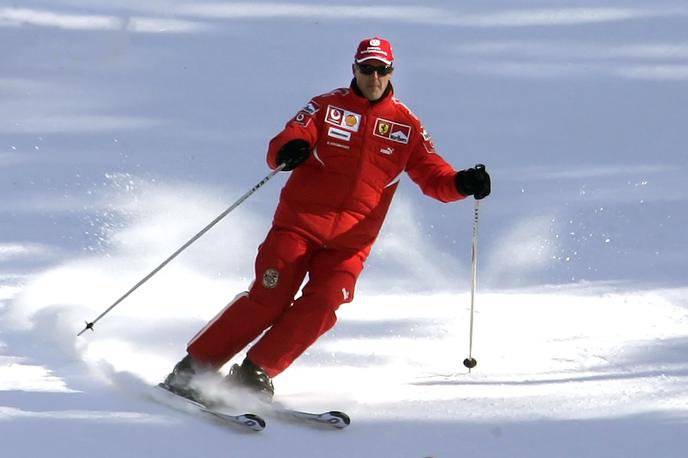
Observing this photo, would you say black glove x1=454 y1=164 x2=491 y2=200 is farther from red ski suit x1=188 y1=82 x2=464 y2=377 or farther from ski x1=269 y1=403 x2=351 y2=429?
ski x1=269 y1=403 x2=351 y2=429

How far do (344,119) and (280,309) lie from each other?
2.71 ft

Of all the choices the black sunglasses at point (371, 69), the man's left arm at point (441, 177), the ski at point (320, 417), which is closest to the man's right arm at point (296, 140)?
the black sunglasses at point (371, 69)

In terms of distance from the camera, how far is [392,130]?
6.16 m

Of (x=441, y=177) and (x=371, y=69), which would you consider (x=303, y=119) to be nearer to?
(x=371, y=69)

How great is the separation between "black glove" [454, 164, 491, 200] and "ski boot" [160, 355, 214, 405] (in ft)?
4.24

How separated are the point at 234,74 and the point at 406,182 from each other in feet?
11.2

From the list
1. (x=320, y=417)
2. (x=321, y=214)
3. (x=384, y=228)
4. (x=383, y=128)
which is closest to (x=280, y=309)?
(x=321, y=214)

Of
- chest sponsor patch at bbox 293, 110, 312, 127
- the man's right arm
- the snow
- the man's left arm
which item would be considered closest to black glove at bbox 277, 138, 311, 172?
the man's right arm

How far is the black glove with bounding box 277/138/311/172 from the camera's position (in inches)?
234

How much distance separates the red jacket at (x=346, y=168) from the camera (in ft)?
20.0

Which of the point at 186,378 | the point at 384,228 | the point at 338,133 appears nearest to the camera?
the point at 186,378

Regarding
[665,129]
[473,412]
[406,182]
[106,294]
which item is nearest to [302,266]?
[473,412]

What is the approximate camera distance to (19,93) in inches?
512

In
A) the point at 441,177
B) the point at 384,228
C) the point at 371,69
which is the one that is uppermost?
the point at 384,228
